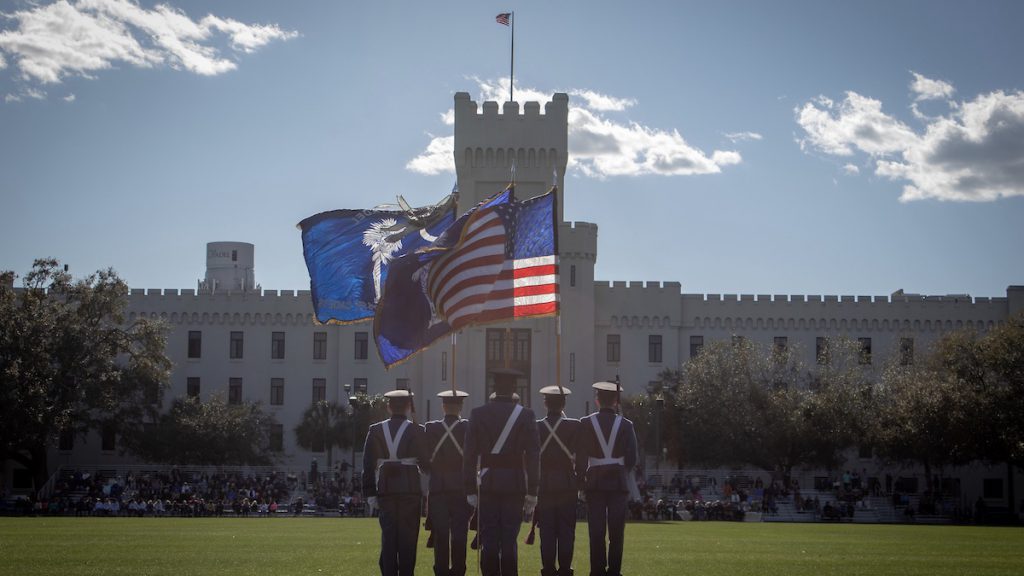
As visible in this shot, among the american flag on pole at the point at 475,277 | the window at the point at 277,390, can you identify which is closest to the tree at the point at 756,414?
the window at the point at 277,390

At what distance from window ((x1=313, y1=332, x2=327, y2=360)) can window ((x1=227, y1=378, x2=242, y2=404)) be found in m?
4.38

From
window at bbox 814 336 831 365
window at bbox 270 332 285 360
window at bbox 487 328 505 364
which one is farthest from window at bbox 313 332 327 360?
window at bbox 814 336 831 365

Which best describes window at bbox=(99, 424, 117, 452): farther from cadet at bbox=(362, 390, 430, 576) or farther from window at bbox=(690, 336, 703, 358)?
cadet at bbox=(362, 390, 430, 576)

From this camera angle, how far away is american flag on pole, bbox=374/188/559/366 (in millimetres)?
16703

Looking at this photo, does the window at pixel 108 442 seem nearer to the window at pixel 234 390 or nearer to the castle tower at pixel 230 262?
the window at pixel 234 390

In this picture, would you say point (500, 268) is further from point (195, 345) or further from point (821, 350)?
point (195, 345)

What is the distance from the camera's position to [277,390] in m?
66.2

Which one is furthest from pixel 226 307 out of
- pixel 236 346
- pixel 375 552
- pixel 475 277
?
pixel 475 277

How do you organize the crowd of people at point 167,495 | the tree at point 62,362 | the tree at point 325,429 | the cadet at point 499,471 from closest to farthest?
the cadet at point 499,471, the crowd of people at point 167,495, the tree at point 62,362, the tree at point 325,429

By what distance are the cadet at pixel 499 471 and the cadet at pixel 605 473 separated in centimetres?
83

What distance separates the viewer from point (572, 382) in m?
63.1

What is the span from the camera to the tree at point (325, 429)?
204ft

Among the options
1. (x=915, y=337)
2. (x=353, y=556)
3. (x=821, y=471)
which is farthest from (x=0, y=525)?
(x=915, y=337)

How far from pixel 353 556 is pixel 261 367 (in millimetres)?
47232
